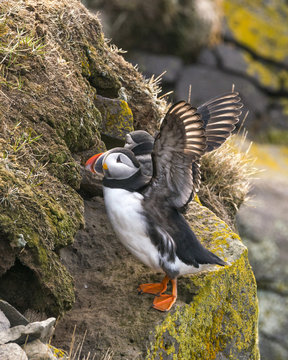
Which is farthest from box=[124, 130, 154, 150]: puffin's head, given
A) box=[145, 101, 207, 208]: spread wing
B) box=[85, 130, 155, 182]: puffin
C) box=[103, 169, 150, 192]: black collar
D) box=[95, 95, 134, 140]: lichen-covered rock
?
box=[145, 101, 207, 208]: spread wing

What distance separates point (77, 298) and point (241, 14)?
35.3 ft

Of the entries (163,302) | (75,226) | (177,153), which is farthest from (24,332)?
(177,153)

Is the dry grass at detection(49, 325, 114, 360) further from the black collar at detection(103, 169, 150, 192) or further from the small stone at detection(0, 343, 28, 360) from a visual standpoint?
the black collar at detection(103, 169, 150, 192)

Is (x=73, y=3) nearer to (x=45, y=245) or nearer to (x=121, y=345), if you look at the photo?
(x=45, y=245)

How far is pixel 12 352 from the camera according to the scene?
9.36 feet

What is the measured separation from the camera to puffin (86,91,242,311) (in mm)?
3951

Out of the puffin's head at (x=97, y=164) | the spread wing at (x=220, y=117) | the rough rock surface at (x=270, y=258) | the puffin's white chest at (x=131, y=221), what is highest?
the spread wing at (x=220, y=117)

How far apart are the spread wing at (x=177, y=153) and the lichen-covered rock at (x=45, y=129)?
551 millimetres

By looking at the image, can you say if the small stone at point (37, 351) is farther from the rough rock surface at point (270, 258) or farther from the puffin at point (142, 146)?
the rough rock surface at point (270, 258)

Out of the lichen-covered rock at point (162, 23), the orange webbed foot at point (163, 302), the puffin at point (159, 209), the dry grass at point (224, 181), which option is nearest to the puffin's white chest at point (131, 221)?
the puffin at point (159, 209)

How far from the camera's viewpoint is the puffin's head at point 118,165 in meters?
4.06

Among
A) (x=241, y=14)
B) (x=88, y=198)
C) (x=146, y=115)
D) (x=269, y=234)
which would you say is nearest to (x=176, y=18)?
(x=241, y=14)

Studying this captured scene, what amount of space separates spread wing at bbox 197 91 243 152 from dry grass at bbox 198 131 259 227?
0.88 metres

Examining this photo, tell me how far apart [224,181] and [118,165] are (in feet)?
6.71
